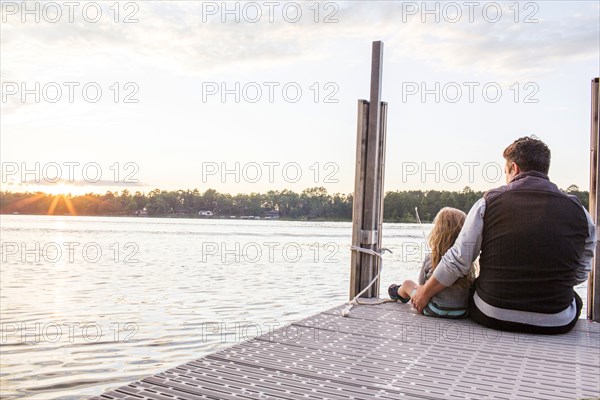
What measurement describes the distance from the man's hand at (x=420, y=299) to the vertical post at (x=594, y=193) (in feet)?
4.62

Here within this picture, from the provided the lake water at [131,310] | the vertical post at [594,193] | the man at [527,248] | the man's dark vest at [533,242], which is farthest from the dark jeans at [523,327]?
the lake water at [131,310]

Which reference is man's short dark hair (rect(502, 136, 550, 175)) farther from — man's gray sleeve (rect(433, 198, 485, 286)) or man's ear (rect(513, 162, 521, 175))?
man's gray sleeve (rect(433, 198, 485, 286))

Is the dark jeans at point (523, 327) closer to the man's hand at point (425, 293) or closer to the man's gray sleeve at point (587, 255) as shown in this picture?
the man's gray sleeve at point (587, 255)

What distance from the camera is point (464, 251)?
3.88 meters

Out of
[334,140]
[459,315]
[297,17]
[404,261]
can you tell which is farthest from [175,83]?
[459,315]

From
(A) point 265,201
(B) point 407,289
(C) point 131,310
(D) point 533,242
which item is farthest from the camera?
(A) point 265,201

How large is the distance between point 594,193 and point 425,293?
66.8 inches

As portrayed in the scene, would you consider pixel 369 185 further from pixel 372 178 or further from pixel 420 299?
pixel 420 299

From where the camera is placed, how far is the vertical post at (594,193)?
4547 mm

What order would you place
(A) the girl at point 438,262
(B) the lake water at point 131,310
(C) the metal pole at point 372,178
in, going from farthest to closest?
1. (B) the lake water at point 131,310
2. (C) the metal pole at point 372,178
3. (A) the girl at point 438,262

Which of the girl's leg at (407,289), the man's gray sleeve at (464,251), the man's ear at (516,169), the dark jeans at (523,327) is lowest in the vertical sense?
the dark jeans at (523,327)

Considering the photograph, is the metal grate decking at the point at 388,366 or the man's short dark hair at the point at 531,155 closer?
the metal grate decking at the point at 388,366

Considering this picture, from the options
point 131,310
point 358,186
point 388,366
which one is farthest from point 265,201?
point 388,366

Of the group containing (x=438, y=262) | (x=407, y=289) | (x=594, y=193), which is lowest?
(x=407, y=289)
